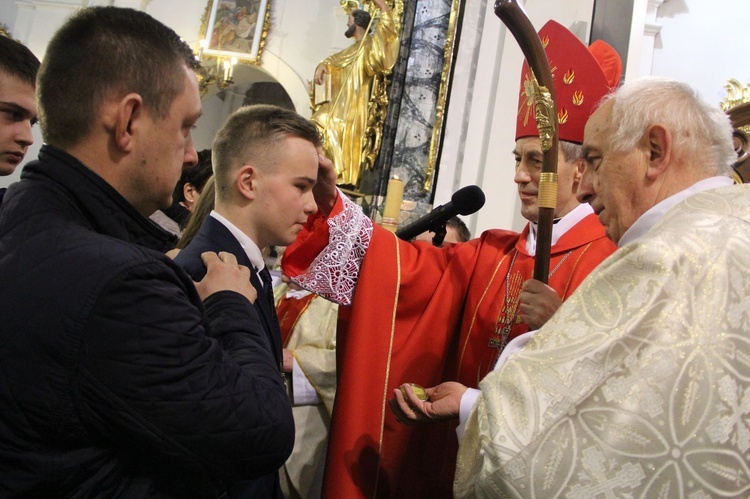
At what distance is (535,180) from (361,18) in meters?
5.51

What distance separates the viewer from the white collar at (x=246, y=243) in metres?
1.85

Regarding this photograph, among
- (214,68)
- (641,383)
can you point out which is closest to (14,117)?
(641,383)

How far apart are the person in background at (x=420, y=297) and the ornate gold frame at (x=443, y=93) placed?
3708 millimetres

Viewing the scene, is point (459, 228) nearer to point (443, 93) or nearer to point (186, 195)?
point (186, 195)

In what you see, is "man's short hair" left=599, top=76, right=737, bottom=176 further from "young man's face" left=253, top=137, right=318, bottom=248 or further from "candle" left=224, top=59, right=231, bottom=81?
"candle" left=224, top=59, right=231, bottom=81

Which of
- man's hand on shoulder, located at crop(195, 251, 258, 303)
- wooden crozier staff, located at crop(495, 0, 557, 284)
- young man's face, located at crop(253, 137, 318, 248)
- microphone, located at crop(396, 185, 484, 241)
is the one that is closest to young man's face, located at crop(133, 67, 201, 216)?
man's hand on shoulder, located at crop(195, 251, 258, 303)

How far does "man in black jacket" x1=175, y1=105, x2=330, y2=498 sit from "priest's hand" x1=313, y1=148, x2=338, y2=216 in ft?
1.24

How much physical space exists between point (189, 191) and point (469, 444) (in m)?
2.52

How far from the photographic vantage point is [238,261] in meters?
1.76

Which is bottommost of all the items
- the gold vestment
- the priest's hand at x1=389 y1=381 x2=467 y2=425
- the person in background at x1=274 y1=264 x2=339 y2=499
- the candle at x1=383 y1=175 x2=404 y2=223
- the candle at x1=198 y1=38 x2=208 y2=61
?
the person in background at x1=274 y1=264 x2=339 y2=499

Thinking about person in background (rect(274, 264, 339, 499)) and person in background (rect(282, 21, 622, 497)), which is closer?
person in background (rect(282, 21, 622, 497))

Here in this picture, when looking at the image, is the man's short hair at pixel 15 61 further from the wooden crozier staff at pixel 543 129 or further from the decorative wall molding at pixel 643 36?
the decorative wall molding at pixel 643 36

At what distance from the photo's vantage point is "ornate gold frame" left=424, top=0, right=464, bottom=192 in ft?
20.7

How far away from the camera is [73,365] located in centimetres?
100
